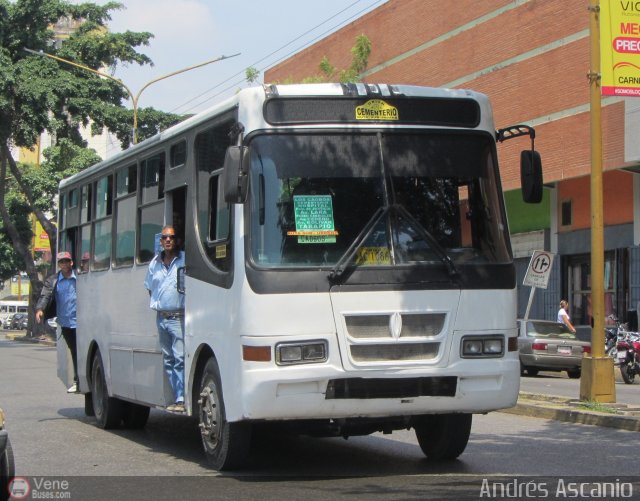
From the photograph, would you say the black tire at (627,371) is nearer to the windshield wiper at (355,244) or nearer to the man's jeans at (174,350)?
the man's jeans at (174,350)

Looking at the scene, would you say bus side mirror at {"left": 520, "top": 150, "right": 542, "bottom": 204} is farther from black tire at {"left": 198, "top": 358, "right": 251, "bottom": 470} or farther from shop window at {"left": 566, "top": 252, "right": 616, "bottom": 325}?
shop window at {"left": 566, "top": 252, "right": 616, "bottom": 325}

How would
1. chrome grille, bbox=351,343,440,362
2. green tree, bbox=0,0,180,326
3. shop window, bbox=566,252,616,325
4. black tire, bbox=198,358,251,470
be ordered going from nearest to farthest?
chrome grille, bbox=351,343,440,362, black tire, bbox=198,358,251,470, shop window, bbox=566,252,616,325, green tree, bbox=0,0,180,326

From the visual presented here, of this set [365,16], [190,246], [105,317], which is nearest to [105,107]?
[365,16]

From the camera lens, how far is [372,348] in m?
8.58

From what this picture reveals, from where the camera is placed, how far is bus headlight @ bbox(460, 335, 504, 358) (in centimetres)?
883

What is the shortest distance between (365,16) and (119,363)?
34858mm

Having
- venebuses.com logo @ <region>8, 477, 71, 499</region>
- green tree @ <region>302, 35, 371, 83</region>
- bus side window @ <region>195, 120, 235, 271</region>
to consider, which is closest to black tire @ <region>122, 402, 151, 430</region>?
bus side window @ <region>195, 120, 235, 271</region>

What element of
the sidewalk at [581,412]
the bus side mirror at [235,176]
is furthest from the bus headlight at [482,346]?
the sidewalk at [581,412]

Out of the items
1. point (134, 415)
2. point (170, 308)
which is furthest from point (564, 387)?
point (170, 308)

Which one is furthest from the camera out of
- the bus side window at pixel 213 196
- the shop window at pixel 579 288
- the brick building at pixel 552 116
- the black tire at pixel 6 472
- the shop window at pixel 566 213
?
the shop window at pixel 566 213

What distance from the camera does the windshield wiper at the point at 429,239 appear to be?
8867 mm

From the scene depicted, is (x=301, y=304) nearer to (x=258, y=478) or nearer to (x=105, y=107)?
(x=258, y=478)

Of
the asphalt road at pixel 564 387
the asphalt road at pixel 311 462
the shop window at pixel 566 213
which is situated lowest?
the asphalt road at pixel 564 387

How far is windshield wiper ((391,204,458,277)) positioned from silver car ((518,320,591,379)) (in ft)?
55.3
